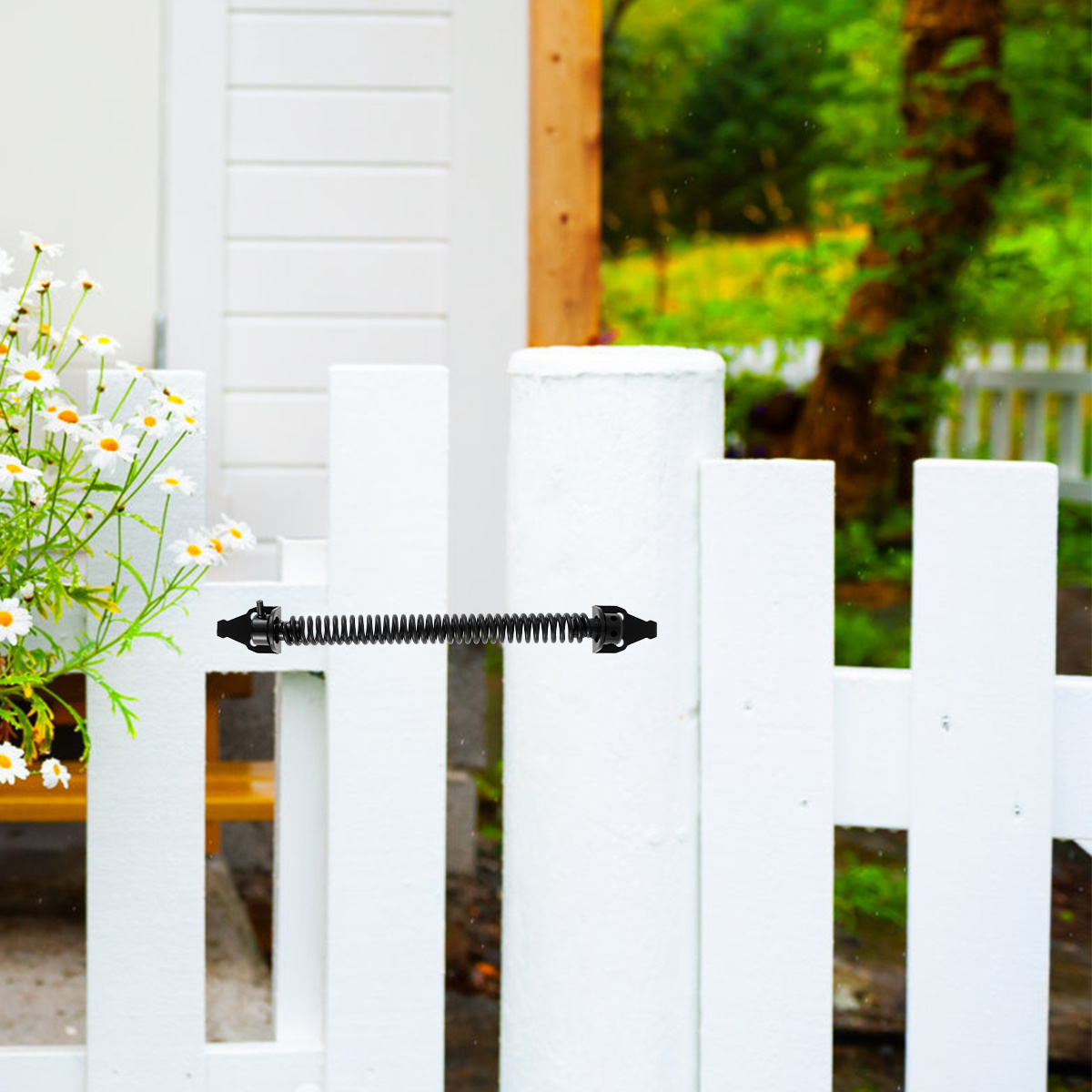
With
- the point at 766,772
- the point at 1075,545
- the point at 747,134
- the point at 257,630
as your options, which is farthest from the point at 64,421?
the point at 747,134

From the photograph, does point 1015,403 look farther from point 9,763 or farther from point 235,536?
point 9,763

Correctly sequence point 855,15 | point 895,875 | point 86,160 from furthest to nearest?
point 855,15 → point 895,875 → point 86,160

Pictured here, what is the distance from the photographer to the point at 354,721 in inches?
47.9

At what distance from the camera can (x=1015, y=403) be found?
9.38 metres

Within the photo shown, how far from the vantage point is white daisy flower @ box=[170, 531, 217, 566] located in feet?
3.68

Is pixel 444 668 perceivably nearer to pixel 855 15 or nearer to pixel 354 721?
pixel 354 721

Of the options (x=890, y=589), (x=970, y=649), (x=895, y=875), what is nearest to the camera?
(x=970, y=649)

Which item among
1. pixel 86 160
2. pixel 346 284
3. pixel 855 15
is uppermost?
pixel 855 15

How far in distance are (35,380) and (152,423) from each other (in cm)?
8

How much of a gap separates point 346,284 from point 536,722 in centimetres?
244

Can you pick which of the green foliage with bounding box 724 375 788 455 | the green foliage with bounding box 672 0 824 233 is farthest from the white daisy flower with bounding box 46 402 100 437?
the green foliage with bounding box 672 0 824 233

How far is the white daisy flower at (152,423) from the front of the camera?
112 centimetres

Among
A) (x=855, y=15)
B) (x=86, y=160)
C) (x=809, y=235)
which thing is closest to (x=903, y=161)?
(x=855, y=15)

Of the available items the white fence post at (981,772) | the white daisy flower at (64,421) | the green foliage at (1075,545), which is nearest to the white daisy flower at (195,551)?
the white daisy flower at (64,421)
